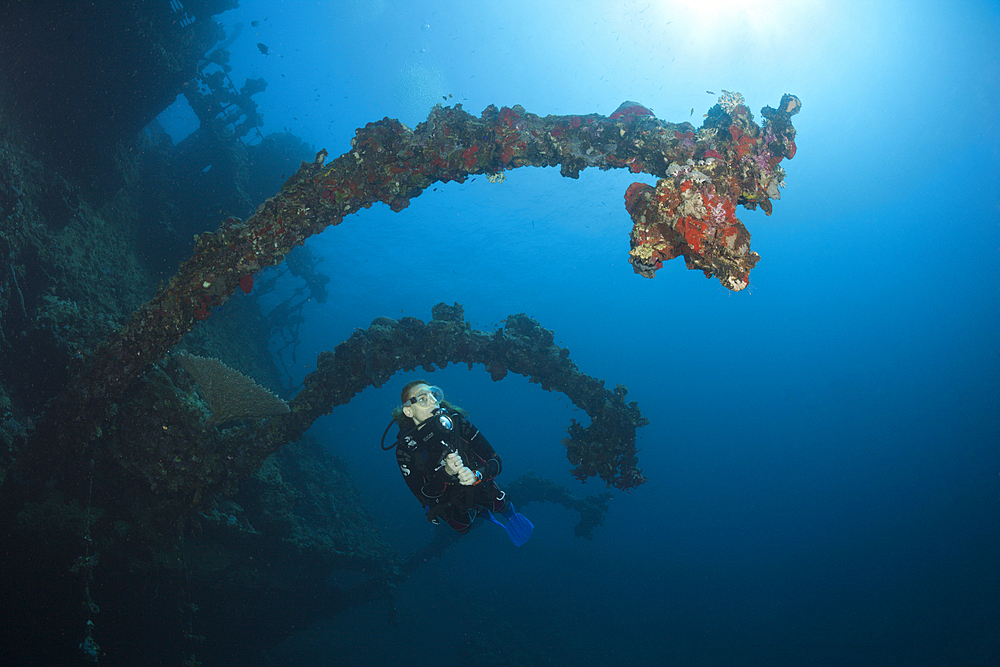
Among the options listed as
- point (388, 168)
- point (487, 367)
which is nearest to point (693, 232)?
point (388, 168)

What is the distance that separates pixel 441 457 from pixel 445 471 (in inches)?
5.9

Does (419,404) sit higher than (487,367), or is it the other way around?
(487,367)

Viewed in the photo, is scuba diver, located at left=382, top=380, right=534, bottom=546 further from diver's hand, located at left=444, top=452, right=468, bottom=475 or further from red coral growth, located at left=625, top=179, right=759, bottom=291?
red coral growth, located at left=625, top=179, right=759, bottom=291

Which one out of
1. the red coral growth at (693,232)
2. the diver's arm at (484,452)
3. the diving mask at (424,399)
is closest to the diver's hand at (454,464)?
the diver's arm at (484,452)

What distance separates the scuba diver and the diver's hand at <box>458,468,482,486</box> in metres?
0.04

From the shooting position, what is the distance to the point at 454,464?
3.56m

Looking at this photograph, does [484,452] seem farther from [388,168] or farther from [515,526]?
[388,168]

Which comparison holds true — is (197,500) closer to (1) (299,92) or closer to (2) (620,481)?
(2) (620,481)

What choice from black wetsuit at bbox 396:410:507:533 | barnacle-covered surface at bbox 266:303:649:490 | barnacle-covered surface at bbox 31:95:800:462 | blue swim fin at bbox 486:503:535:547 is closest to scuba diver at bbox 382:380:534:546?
black wetsuit at bbox 396:410:507:533

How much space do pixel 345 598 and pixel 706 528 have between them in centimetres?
4961

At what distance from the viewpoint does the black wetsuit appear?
3.80 m

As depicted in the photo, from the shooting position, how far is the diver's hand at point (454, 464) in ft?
11.7

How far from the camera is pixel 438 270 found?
144 feet

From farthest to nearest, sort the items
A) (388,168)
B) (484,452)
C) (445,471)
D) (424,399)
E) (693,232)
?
(388,168) < (484,452) < (424,399) < (445,471) < (693,232)
